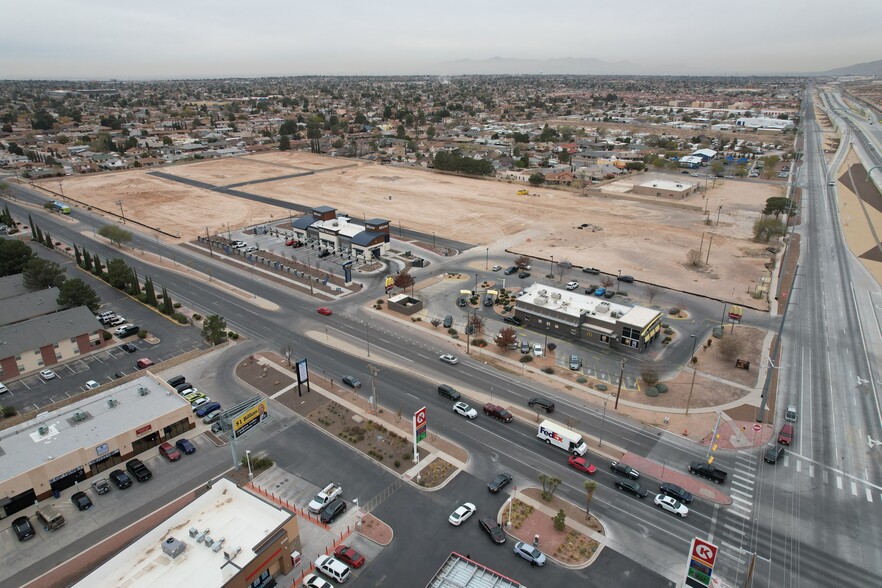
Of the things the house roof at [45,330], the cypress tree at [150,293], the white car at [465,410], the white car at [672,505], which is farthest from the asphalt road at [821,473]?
the cypress tree at [150,293]

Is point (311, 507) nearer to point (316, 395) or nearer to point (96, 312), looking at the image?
point (316, 395)

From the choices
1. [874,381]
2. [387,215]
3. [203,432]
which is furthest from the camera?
[387,215]

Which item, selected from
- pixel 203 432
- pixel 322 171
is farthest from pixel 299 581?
pixel 322 171

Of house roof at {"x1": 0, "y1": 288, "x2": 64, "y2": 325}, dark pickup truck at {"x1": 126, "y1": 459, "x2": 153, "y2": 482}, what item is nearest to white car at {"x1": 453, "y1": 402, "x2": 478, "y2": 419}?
dark pickup truck at {"x1": 126, "y1": 459, "x2": 153, "y2": 482}

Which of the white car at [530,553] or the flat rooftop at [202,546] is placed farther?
the white car at [530,553]

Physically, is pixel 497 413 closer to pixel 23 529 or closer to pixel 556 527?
pixel 556 527

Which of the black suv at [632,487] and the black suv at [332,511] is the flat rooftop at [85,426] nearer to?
the black suv at [332,511]
